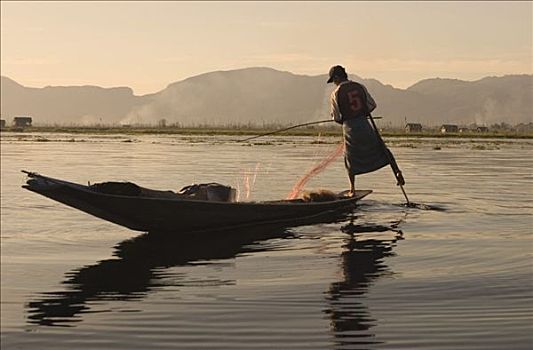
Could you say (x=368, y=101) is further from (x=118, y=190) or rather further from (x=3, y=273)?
(x=3, y=273)

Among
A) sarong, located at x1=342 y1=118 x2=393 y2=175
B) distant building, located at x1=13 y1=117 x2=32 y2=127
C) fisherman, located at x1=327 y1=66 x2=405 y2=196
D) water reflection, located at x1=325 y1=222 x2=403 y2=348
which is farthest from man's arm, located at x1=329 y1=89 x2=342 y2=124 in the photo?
distant building, located at x1=13 y1=117 x2=32 y2=127

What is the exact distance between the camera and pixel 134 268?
34.8ft

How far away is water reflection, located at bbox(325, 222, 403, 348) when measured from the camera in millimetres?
7289

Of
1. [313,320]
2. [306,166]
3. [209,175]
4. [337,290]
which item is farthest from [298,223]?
[306,166]

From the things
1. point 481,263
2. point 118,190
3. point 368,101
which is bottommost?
point 481,263

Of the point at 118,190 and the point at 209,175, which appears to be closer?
the point at 118,190

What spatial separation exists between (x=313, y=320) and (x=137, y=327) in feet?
5.49

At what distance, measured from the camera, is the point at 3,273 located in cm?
962

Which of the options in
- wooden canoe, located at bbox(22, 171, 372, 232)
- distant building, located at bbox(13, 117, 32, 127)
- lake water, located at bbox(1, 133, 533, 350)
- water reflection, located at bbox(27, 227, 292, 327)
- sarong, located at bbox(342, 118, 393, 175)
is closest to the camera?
lake water, located at bbox(1, 133, 533, 350)

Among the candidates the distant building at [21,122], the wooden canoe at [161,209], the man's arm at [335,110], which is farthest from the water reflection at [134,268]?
the distant building at [21,122]

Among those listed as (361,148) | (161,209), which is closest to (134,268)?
(161,209)

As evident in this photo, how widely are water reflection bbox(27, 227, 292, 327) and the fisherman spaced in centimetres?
376

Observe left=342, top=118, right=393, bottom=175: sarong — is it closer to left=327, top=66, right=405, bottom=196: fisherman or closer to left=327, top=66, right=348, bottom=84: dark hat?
left=327, top=66, right=405, bottom=196: fisherman

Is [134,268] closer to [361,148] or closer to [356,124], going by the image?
[356,124]
